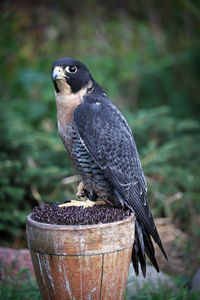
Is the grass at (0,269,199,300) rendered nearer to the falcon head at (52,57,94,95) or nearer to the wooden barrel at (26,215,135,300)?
the wooden barrel at (26,215,135,300)

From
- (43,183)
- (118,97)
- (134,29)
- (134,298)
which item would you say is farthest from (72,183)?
(134,29)

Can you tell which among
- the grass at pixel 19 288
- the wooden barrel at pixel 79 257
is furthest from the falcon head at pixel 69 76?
the grass at pixel 19 288

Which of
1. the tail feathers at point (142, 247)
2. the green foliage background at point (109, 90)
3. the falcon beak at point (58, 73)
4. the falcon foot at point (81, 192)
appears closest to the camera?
the falcon beak at point (58, 73)

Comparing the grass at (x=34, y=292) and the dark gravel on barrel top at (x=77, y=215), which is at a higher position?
the dark gravel on barrel top at (x=77, y=215)

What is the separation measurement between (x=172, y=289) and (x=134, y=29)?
599 centimetres

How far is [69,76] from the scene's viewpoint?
2.31 meters

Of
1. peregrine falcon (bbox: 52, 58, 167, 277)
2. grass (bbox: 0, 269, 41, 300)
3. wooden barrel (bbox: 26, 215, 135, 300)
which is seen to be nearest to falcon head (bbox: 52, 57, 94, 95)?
peregrine falcon (bbox: 52, 58, 167, 277)

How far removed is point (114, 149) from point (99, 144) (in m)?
0.11

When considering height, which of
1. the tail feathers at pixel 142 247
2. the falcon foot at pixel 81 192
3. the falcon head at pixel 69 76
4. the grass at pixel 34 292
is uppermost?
the falcon head at pixel 69 76

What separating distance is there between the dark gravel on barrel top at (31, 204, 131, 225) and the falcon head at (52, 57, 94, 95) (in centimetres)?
72

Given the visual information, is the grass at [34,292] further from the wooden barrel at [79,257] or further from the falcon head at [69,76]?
the falcon head at [69,76]

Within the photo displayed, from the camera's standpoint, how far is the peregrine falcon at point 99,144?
7.45ft

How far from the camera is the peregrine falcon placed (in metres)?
2.27

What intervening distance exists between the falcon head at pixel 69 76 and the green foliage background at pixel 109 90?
1.69 m
